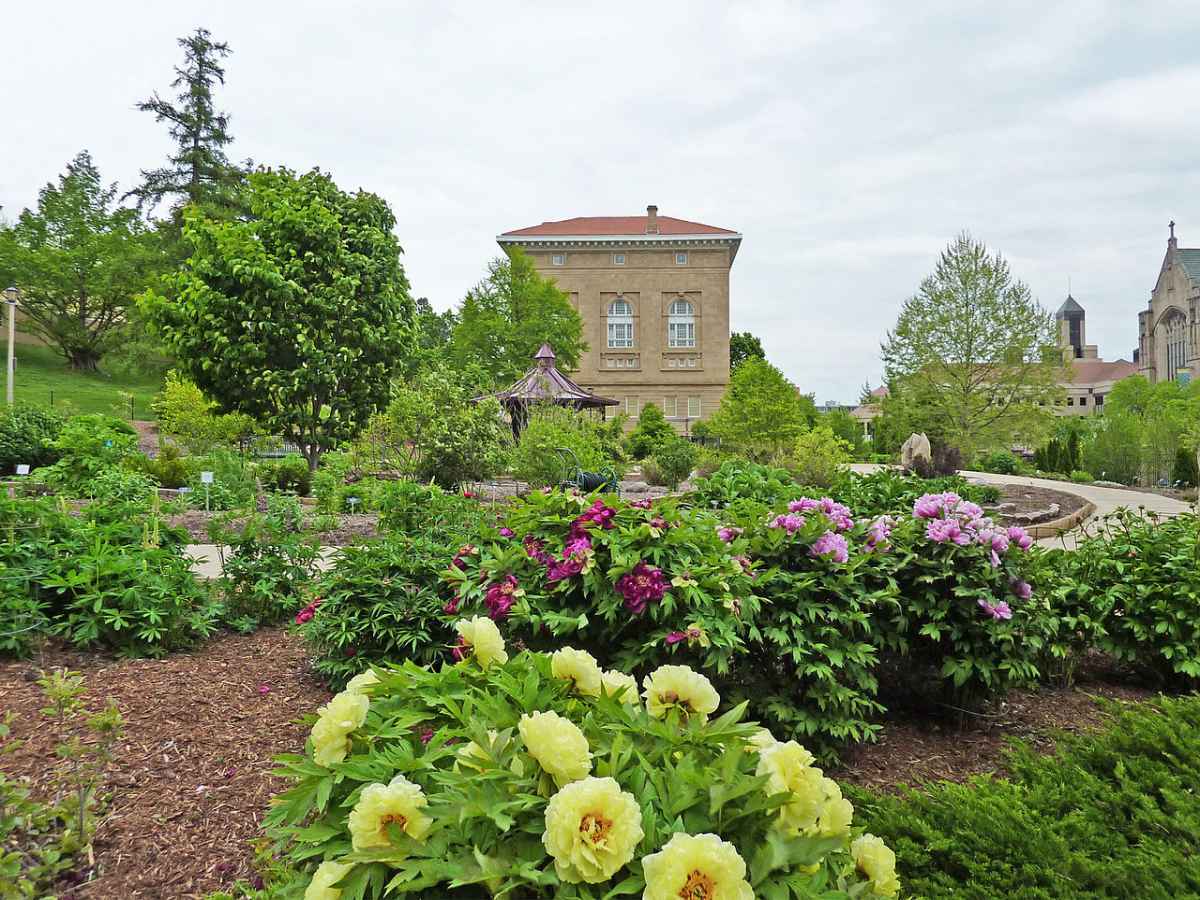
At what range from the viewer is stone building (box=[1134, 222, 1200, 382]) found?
→ 223ft

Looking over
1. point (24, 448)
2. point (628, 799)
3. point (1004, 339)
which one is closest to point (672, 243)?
point (1004, 339)

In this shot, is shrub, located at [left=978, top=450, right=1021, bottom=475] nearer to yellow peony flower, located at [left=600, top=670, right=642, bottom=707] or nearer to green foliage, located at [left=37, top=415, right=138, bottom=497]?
green foliage, located at [left=37, top=415, right=138, bottom=497]

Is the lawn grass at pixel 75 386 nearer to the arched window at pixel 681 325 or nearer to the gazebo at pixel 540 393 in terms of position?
the gazebo at pixel 540 393

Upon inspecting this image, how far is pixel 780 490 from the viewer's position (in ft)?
15.5

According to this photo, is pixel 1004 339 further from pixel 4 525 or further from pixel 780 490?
pixel 4 525

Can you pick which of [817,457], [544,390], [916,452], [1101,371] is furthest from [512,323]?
[1101,371]

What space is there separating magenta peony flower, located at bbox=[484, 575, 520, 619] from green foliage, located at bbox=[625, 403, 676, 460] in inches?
834

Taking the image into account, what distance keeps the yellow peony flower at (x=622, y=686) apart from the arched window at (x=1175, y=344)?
87391mm

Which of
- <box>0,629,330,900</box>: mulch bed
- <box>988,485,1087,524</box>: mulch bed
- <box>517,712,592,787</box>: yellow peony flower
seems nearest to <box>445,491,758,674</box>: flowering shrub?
<box>0,629,330,900</box>: mulch bed

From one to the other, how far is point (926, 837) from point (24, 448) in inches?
670

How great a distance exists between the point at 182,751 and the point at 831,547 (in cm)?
278

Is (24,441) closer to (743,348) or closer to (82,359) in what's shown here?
(82,359)

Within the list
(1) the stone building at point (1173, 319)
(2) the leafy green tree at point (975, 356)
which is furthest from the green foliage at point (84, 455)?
(1) the stone building at point (1173, 319)

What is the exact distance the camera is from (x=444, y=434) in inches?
481
